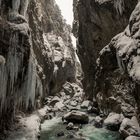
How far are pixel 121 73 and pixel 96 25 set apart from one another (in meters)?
16.0

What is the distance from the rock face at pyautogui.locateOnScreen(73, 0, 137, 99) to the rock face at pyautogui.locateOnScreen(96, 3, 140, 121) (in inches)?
257

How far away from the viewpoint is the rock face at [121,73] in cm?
1884

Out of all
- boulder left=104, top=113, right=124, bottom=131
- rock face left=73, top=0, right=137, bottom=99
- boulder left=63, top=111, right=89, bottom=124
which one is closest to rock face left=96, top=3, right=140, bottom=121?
boulder left=104, top=113, right=124, bottom=131

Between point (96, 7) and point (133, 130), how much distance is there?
23097 mm

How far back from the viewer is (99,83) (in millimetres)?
31750

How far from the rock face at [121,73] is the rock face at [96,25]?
6.53 metres

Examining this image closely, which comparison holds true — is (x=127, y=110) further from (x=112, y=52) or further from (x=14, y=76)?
(x=14, y=76)

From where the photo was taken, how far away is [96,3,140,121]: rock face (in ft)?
61.8

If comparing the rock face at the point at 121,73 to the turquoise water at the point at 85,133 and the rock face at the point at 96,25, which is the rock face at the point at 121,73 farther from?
the rock face at the point at 96,25

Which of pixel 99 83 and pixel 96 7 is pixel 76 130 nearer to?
pixel 99 83

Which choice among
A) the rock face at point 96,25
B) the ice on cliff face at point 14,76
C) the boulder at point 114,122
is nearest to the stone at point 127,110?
the boulder at point 114,122

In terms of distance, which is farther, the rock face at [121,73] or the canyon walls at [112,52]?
the canyon walls at [112,52]

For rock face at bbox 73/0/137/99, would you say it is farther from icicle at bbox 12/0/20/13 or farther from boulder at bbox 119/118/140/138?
boulder at bbox 119/118/140/138

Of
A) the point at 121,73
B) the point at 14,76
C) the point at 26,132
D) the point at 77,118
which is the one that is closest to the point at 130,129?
the point at 121,73
